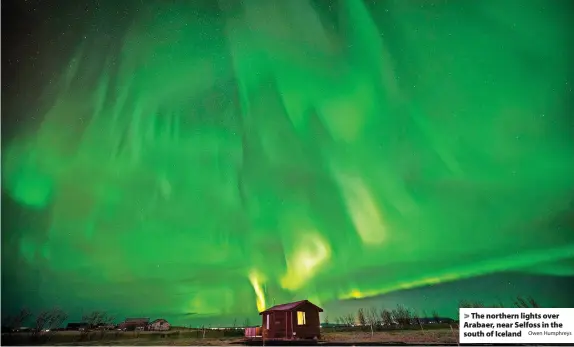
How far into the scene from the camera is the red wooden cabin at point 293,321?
15859 millimetres

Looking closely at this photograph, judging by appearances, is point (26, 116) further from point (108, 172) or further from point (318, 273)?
point (318, 273)

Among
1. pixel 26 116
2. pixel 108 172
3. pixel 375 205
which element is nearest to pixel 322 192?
pixel 375 205

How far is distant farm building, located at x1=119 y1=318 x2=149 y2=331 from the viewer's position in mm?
17188

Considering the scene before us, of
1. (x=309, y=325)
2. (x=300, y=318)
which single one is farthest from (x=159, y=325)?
(x=309, y=325)

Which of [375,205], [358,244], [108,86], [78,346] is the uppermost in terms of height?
[108,86]

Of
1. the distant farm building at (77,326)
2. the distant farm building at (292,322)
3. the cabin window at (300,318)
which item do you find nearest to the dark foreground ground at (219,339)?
the distant farm building at (77,326)

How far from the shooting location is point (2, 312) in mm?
16953

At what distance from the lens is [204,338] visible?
55.4 feet

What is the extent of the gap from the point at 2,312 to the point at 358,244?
11621mm

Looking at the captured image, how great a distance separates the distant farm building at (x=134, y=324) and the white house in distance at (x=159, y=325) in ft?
0.62

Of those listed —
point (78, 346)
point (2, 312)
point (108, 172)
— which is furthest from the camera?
point (108, 172)

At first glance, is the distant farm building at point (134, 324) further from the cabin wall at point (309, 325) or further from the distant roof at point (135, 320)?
the cabin wall at point (309, 325)

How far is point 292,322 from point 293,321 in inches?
2.1

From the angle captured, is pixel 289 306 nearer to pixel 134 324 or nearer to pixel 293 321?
pixel 293 321
